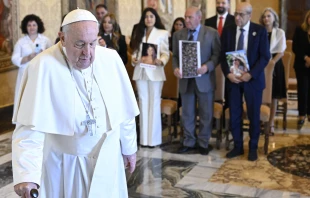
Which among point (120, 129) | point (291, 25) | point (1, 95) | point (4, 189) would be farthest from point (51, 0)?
point (291, 25)

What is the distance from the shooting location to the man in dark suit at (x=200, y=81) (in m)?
5.98

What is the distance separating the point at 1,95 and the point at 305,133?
5.09m

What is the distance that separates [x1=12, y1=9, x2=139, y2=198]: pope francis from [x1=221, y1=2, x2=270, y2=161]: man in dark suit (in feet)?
9.87

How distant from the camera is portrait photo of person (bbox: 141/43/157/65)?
6.27m

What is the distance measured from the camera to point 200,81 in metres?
6.05

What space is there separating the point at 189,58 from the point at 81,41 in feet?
12.0

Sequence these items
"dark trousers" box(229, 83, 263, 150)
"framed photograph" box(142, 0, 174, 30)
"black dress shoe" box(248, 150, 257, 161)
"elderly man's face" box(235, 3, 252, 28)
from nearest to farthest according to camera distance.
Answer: "elderly man's face" box(235, 3, 252, 28) < "dark trousers" box(229, 83, 263, 150) < "black dress shoe" box(248, 150, 257, 161) < "framed photograph" box(142, 0, 174, 30)

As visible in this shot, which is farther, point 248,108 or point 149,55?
point 149,55

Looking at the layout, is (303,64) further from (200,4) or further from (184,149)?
(200,4)

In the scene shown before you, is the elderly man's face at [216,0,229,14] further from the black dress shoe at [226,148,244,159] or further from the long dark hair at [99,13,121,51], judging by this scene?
the black dress shoe at [226,148,244,159]

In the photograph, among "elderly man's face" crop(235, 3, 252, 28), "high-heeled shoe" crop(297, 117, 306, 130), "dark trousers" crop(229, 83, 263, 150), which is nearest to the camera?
"elderly man's face" crop(235, 3, 252, 28)

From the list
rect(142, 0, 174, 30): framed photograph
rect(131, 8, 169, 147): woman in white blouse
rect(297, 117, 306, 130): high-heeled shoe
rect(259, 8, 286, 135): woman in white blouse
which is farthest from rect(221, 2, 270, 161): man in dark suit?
rect(142, 0, 174, 30): framed photograph

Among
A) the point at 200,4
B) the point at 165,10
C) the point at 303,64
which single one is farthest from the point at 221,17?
the point at 200,4

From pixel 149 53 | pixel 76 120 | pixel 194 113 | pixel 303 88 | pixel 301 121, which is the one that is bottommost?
pixel 301 121
